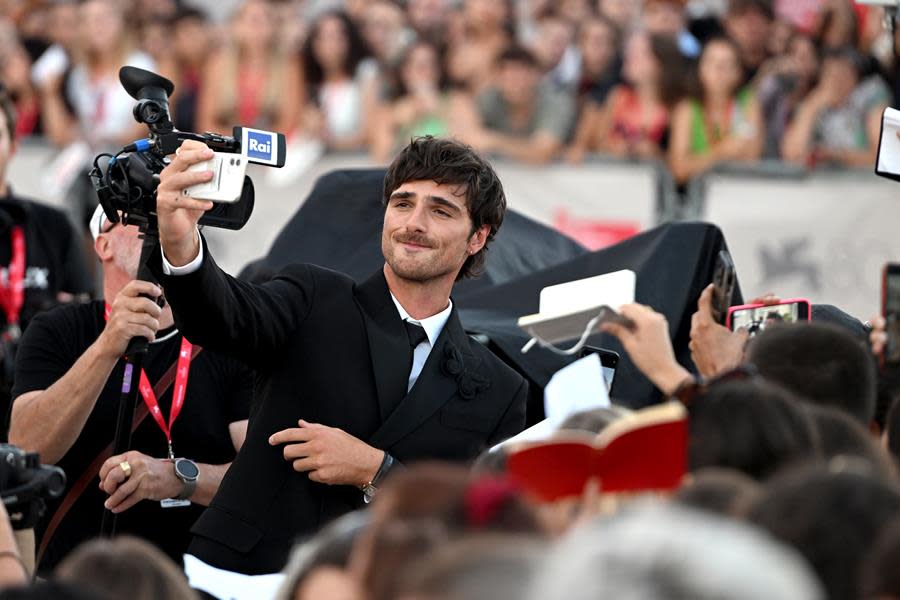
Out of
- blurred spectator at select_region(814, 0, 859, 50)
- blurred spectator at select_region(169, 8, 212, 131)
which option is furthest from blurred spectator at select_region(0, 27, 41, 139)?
blurred spectator at select_region(814, 0, 859, 50)

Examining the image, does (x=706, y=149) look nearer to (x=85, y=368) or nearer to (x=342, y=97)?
(x=342, y=97)

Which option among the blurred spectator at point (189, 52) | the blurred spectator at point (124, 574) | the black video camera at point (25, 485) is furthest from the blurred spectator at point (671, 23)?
the blurred spectator at point (124, 574)

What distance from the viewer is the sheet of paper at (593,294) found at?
366 centimetres

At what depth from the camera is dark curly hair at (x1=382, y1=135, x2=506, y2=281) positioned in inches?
188

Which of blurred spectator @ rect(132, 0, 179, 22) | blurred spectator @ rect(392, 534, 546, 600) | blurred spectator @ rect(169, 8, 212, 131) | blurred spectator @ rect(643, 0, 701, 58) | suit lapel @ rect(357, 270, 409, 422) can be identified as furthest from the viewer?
blurred spectator @ rect(132, 0, 179, 22)

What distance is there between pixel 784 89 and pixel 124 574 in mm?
7673

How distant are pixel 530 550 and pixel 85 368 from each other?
2848 millimetres

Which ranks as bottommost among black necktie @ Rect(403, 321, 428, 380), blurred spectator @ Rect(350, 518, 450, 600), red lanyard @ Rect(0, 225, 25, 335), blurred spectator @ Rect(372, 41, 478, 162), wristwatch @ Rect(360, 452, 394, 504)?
wristwatch @ Rect(360, 452, 394, 504)

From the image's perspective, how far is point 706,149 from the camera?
969 cm

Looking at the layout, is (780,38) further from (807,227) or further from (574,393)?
(574,393)

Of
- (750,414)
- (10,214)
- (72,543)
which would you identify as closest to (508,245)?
(10,214)

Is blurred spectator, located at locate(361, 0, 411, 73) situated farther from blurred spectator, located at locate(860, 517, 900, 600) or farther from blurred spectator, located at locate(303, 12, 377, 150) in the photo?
blurred spectator, located at locate(860, 517, 900, 600)

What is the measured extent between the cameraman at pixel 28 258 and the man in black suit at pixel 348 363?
2.26 m

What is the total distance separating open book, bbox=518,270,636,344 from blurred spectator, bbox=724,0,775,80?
20.2 ft
